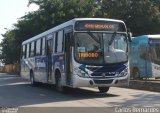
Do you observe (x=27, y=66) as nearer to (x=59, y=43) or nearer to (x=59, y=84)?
(x=59, y=84)

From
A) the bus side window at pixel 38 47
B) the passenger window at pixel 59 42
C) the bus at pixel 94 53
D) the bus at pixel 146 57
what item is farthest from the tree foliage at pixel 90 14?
the bus at pixel 94 53

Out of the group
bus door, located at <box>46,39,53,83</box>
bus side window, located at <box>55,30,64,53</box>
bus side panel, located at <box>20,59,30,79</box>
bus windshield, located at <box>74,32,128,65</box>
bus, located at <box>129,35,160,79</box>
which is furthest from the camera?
bus side panel, located at <box>20,59,30,79</box>

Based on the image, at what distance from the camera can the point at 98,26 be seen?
64.2 ft

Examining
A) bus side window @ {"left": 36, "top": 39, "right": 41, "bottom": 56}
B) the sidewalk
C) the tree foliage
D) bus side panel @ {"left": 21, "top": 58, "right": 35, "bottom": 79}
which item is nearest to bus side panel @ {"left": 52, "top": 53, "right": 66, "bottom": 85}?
bus side window @ {"left": 36, "top": 39, "right": 41, "bottom": 56}

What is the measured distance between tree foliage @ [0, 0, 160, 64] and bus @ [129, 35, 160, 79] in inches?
523

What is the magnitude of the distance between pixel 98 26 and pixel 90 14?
31545mm

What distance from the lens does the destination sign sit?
19.5 m

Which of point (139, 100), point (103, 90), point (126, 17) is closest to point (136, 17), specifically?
point (126, 17)

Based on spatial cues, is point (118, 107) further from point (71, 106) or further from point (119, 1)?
point (119, 1)

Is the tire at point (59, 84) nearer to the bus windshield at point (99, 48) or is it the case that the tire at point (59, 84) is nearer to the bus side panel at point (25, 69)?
the bus windshield at point (99, 48)

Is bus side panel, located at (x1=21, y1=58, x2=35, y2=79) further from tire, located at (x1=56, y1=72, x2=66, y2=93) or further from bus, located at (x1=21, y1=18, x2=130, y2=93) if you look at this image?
bus, located at (x1=21, y1=18, x2=130, y2=93)

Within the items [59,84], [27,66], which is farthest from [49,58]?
[27,66]

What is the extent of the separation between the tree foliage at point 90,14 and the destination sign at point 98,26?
25630mm

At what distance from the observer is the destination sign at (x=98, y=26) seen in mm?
19453
